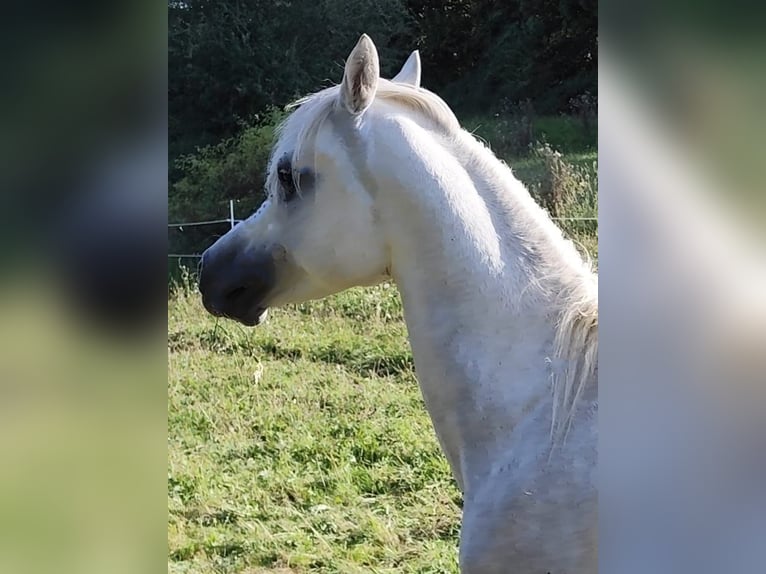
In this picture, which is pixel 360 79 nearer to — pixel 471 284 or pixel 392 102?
pixel 392 102

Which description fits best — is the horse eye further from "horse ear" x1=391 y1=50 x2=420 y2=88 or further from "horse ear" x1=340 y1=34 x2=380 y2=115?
"horse ear" x1=391 y1=50 x2=420 y2=88

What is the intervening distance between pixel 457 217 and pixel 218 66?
2.59 feet

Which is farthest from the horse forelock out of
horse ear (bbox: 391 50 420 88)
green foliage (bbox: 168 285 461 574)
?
green foliage (bbox: 168 285 461 574)

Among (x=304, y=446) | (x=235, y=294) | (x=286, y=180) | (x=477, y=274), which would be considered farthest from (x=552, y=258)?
(x=304, y=446)

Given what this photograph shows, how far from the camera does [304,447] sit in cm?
178

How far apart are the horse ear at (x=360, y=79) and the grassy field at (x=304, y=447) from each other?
1.75 feet

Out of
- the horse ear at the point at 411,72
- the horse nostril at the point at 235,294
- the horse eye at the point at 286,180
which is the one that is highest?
the horse ear at the point at 411,72

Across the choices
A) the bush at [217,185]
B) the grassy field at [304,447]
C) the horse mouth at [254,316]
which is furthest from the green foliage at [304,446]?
the horse mouth at [254,316]

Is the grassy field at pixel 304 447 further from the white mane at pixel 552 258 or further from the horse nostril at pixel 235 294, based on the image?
the white mane at pixel 552 258

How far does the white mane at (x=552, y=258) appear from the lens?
120 cm
